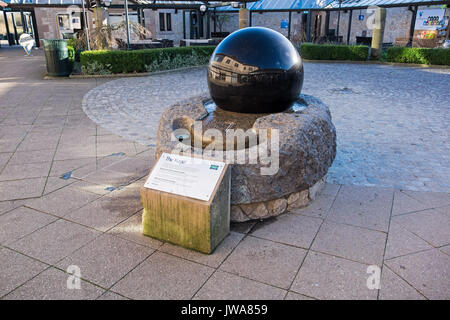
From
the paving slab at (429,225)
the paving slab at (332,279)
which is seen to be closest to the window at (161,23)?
the paving slab at (429,225)

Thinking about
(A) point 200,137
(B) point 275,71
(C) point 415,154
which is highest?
(B) point 275,71

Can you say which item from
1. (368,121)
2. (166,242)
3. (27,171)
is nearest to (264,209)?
(166,242)

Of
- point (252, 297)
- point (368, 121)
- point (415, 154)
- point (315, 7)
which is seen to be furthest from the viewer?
point (315, 7)

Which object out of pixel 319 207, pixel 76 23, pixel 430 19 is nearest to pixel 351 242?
pixel 319 207

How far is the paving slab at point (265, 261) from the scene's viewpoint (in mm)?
2809

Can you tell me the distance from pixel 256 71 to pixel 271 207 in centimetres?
146

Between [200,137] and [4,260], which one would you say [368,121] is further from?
[4,260]

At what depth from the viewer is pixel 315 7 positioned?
23.8 meters

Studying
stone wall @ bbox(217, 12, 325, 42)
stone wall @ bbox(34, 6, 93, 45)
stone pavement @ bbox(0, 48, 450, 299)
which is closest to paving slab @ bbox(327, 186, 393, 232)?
stone pavement @ bbox(0, 48, 450, 299)

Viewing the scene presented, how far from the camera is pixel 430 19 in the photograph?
21.0 meters

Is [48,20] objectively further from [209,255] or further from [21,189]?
[209,255]

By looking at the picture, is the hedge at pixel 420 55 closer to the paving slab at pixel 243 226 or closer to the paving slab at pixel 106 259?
the paving slab at pixel 243 226

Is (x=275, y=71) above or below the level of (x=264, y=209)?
above

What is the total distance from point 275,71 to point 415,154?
3.28 meters
